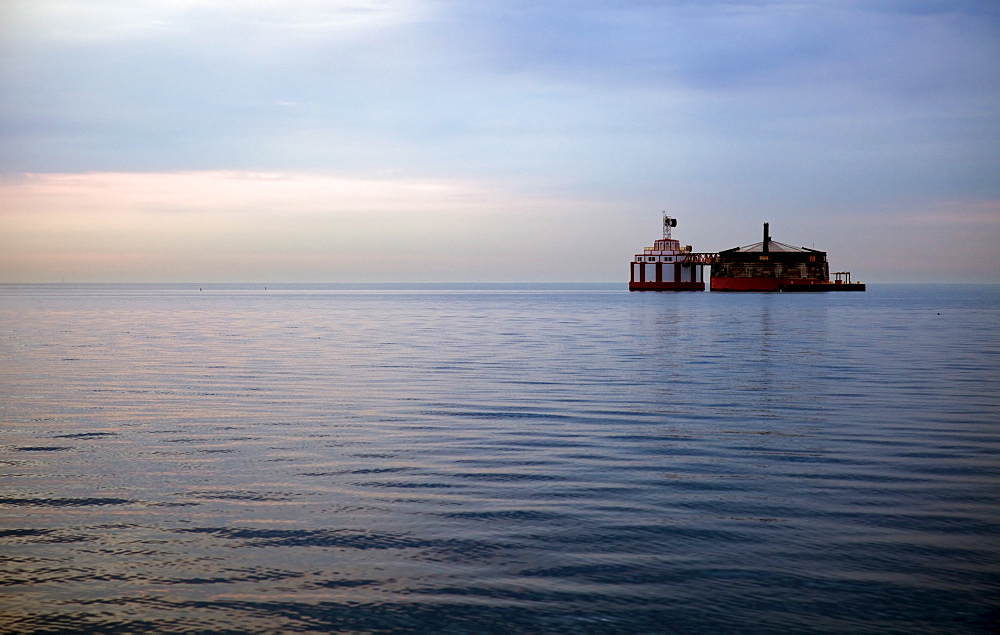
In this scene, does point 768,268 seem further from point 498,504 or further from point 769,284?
point 498,504

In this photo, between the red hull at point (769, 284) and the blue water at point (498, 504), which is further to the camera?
the red hull at point (769, 284)

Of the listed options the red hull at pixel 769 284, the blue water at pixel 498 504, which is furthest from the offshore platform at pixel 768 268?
the blue water at pixel 498 504

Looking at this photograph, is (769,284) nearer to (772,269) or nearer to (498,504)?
(772,269)

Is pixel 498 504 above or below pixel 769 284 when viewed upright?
below

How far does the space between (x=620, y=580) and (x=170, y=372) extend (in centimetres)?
2304

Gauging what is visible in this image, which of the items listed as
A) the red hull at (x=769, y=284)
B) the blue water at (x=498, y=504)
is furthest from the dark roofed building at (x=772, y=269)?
the blue water at (x=498, y=504)

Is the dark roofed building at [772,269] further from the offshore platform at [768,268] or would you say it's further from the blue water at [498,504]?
the blue water at [498,504]

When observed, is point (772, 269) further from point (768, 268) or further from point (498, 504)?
point (498, 504)

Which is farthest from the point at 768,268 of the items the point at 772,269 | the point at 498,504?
the point at 498,504

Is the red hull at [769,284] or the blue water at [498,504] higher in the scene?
the red hull at [769,284]

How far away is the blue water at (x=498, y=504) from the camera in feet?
24.1

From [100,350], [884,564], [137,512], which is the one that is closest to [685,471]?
[884,564]

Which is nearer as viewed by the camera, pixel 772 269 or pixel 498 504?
pixel 498 504

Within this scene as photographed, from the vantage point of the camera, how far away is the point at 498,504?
10820 mm
